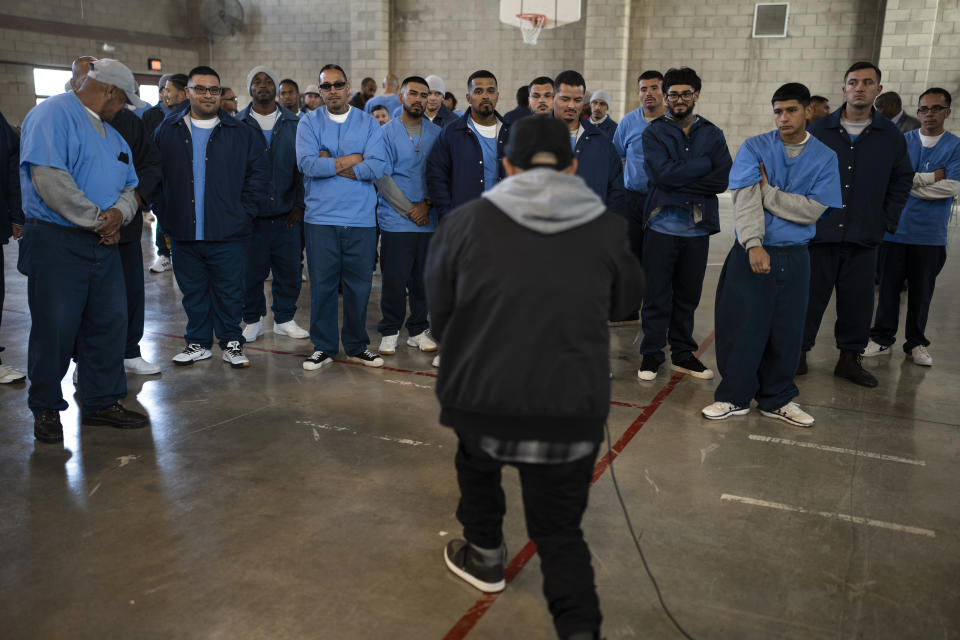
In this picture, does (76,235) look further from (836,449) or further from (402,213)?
(836,449)

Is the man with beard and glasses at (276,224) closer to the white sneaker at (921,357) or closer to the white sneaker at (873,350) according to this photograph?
the white sneaker at (873,350)

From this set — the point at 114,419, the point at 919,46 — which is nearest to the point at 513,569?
the point at 114,419

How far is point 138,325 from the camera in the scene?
484 centimetres

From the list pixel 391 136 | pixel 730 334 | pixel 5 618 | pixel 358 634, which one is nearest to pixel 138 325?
pixel 391 136

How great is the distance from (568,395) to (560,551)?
48 cm

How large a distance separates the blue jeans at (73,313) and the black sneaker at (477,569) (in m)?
2.29

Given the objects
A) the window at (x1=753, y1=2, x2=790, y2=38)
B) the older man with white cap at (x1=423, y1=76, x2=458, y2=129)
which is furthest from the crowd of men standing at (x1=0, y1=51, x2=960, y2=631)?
the window at (x1=753, y1=2, x2=790, y2=38)

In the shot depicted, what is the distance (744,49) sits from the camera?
14.3 m

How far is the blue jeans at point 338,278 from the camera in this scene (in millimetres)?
4914

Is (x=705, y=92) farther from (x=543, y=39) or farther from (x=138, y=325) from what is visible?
(x=138, y=325)

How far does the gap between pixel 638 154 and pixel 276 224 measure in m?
2.77

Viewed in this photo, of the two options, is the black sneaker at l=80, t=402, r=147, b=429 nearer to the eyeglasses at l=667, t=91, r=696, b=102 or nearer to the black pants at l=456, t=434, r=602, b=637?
the black pants at l=456, t=434, r=602, b=637

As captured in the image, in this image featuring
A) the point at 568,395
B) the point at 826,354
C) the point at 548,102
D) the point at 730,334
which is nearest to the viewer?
the point at 568,395

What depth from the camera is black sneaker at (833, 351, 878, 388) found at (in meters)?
4.84
